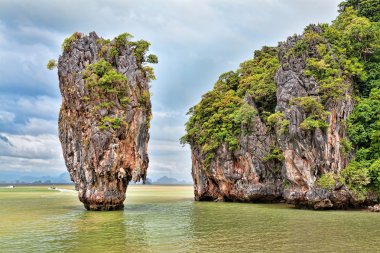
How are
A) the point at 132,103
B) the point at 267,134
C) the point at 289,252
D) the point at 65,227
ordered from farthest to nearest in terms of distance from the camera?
the point at 267,134 < the point at 132,103 < the point at 65,227 < the point at 289,252

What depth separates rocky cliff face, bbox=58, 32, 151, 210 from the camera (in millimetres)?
32219

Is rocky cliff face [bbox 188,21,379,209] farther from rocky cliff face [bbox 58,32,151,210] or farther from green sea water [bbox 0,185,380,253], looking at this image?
rocky cliff face [bbox 58,32,151,210]

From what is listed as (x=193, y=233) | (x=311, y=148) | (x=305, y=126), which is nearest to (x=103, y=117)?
(x=193, y=233)

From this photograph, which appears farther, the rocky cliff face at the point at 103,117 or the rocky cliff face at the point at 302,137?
the rocky cliff face at the point at 302,137

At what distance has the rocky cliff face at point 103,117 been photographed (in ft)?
106

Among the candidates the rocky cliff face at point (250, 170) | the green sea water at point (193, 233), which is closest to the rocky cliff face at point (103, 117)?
the green sea water at point (193, 233)

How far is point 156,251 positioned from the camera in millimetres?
15867

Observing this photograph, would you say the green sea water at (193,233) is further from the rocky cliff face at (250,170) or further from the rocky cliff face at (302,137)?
the rocky cliff face at (250,170)

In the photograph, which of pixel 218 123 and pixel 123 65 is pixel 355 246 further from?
pixel 218 123

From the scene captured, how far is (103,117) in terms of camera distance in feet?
107

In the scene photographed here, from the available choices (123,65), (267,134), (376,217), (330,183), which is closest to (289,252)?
(376,217)

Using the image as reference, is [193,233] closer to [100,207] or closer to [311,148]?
[100,207]

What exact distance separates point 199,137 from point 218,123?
11.7 ft

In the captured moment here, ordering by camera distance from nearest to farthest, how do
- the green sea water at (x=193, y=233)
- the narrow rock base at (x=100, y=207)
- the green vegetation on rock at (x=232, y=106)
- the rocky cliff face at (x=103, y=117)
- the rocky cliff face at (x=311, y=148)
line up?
the green sea water at (x=193, y=233) → the rocky cliff face at (x=311, y=148) → the rocky cliff face at (x=103, y=117) → the narrow rock base at (x=100, y=207) → the green vegetation on rock at (x=232, y=106)
